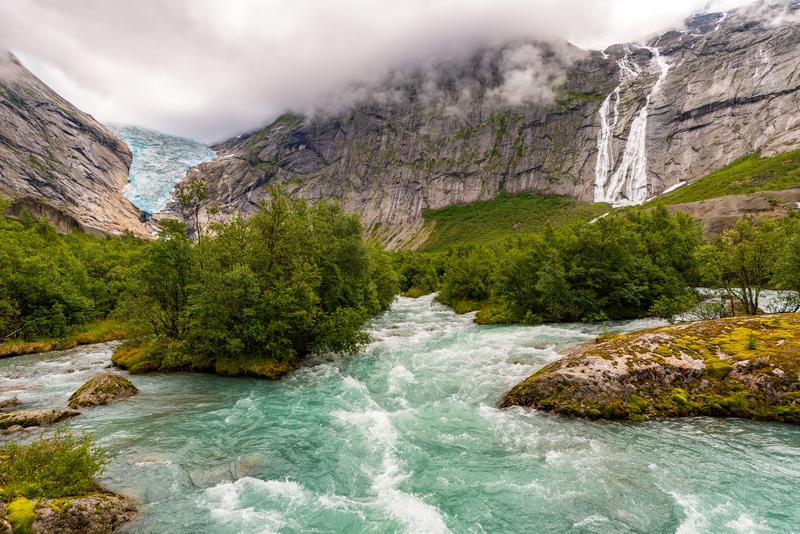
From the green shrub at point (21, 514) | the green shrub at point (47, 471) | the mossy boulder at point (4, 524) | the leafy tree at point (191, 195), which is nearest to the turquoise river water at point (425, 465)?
the green shrub at point (47, 471)

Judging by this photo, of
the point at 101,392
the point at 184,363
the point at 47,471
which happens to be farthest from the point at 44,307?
the point at 47,471

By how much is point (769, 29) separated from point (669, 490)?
11298 inches

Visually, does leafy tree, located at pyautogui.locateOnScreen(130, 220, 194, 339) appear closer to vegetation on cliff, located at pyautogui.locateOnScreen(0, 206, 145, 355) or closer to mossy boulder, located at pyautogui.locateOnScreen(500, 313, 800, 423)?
vegetation on cliff, located at pyautogui.locateOnScreen(0, 206, 145, 355)

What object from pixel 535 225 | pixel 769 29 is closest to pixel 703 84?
pixel 769 29

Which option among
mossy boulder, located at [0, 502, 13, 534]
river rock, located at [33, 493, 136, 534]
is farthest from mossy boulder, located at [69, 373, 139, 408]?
mossy boulder, located at [0, 502, 13, 534]

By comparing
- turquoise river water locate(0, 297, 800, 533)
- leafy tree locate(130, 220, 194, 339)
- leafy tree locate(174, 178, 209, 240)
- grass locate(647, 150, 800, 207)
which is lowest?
turquoise river water locate(0, 297, 800, 533)

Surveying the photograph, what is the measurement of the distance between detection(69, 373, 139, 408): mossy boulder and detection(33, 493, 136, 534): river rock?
11.2 metres

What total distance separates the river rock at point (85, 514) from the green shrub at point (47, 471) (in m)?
0.50

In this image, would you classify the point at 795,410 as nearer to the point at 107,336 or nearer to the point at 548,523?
the point at 548,523

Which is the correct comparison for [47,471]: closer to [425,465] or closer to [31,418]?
[31,418]

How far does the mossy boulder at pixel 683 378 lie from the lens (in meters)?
14.0

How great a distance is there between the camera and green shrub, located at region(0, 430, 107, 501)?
8.76 meters

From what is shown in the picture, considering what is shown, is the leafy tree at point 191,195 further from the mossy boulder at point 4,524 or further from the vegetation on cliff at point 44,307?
the mossy boulder at point 4,524

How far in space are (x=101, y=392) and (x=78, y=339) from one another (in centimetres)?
2630
